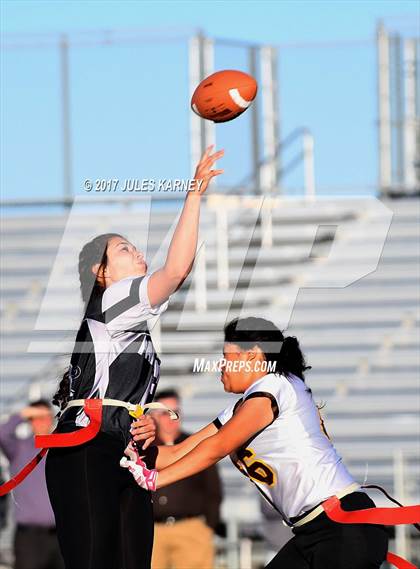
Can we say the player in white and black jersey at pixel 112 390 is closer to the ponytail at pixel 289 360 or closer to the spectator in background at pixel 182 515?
the ponytail at pixel 289 360

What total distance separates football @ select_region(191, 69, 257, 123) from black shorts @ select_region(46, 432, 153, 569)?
1.90m

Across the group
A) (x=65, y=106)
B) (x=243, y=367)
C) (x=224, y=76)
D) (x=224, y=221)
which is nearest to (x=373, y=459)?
(x=224, y=221)

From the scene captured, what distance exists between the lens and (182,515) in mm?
8391

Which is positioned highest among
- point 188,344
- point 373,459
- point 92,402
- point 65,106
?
point 65,106

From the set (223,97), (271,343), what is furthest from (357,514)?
(223,97)

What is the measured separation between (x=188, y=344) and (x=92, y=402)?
20.6ft

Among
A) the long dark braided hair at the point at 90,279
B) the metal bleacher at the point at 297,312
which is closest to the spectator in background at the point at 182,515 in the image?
the metal bleacher at the point at 297,312

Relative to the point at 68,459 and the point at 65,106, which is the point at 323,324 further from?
the point at 68,459

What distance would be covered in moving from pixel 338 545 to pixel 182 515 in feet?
11.7

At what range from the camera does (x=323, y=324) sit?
37.6ft

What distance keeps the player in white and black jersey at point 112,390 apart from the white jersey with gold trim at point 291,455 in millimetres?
384

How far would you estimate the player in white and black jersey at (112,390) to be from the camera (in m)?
4.77

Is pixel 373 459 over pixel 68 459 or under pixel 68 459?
under

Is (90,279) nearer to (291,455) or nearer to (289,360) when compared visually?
(289,360)
